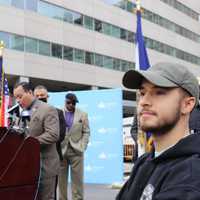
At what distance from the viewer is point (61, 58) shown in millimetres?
40625

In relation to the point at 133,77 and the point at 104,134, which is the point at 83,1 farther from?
the point at 133,77

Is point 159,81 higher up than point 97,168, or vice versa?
point 159,81

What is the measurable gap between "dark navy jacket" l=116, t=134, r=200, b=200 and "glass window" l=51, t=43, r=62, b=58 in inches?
1512

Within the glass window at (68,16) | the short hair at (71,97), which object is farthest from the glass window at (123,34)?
the short hair at (71,97)

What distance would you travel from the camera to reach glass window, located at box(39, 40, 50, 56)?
38594 millimetres

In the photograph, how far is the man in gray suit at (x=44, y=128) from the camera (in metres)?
5.13

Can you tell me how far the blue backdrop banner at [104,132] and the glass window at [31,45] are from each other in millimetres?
26853

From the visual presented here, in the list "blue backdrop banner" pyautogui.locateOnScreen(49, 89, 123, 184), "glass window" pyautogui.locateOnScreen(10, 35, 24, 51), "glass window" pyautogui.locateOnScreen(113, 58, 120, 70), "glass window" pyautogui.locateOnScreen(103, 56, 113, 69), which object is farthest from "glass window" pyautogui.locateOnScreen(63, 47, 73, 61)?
"blue backdrop banner" pyautogui.locateOnScreen(49, 89, 123, 184)

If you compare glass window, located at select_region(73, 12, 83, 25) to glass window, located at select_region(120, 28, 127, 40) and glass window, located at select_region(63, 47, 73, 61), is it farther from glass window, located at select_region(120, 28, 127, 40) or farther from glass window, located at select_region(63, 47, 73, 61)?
glass window, located at select_region(120, 28, 127, 40)

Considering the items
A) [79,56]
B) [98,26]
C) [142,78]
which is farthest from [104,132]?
[98,26]

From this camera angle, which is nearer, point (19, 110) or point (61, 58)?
point (19, 110)

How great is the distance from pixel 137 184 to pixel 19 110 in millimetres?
3684

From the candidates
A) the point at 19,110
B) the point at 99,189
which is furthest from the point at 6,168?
the point at 99,189

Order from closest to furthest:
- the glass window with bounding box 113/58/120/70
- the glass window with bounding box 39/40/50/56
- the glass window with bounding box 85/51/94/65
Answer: the glass window with bounding box 39/40/50/56 < the glass window with bounding box 85/51/94/65 < the glass window with bounding box 113/58/120/70
